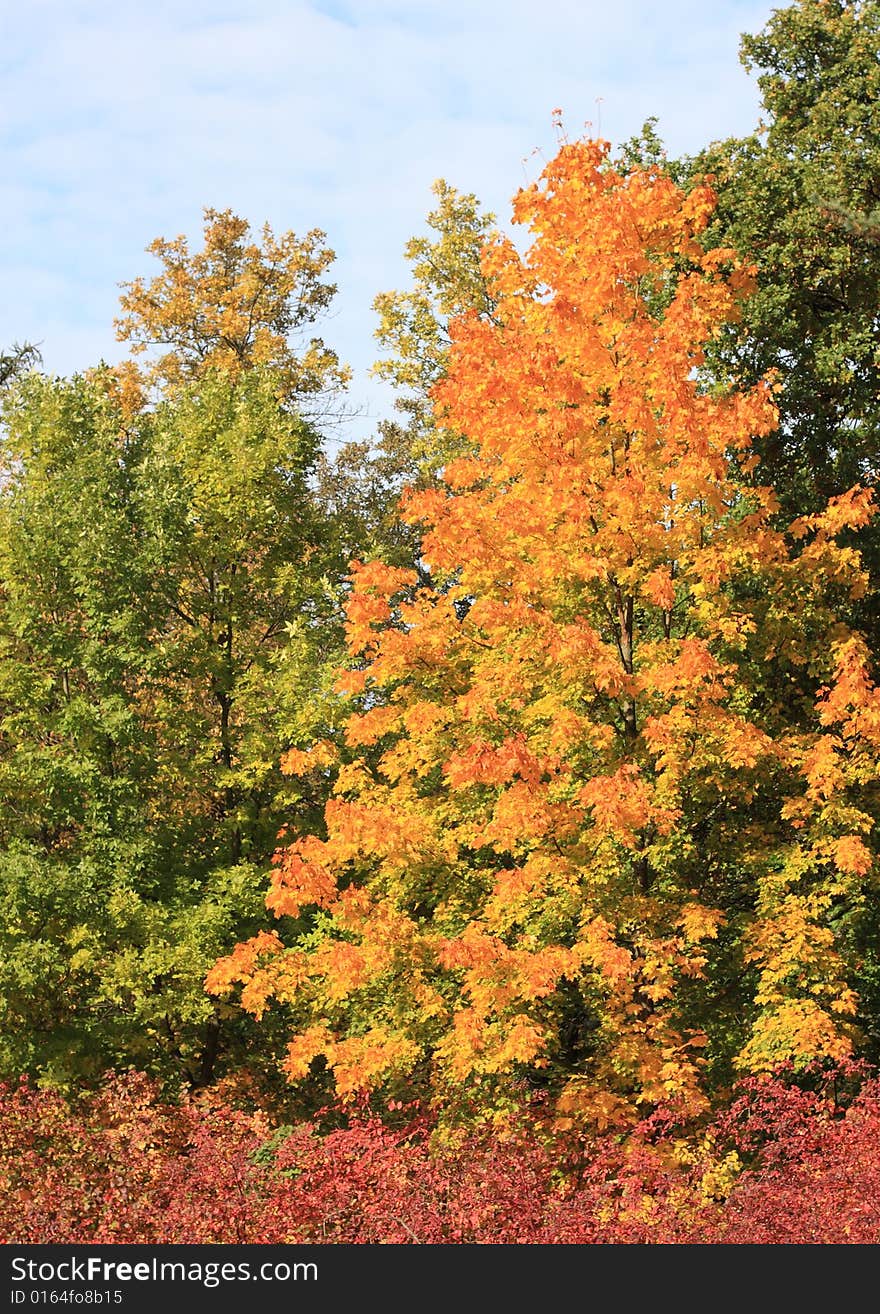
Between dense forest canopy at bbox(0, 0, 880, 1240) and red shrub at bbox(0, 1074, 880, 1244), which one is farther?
dense forest canopy at bbox(0, 0, 880, 1240)

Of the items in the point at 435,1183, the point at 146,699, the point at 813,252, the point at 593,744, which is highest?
the point at 813,252

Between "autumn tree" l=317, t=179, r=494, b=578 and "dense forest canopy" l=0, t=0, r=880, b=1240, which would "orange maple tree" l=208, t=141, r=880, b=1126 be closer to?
"dense forest canopy" l=0, t=0, r=880, b=1240

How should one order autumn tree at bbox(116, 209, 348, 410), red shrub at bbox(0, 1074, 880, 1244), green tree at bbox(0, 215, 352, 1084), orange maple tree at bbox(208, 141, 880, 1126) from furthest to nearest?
autumn tree at bbox(116, 209, 348, 410)
green tree at bbox(0, 215, 352, 1084)
orange maple tree at bbox(208, 141, 880, 1126)
red shrub at bbox(0, 1074, 880, 1244)

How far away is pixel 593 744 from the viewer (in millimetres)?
17781

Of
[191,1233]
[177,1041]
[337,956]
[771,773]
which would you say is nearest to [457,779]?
[337,956]

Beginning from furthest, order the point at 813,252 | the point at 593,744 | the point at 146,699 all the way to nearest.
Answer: the point at 146,699, the point at 813,252, the point at 593,744

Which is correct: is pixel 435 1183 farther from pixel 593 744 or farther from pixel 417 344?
pixel 417 344

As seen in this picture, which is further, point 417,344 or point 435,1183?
point 417,344

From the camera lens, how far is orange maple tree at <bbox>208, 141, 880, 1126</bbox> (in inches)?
655

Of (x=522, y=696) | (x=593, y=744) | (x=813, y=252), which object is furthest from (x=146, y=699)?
(x=813, y=252)

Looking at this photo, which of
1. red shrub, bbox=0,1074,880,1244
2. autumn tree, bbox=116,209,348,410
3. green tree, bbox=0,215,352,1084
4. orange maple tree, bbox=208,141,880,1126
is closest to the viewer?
red shrub, bbox=0,1074,880,1244

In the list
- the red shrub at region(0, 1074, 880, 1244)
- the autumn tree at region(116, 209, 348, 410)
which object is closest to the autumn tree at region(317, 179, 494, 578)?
the autumn tree at region(116, 209, 348, 410)

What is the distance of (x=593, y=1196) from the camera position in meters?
13.8

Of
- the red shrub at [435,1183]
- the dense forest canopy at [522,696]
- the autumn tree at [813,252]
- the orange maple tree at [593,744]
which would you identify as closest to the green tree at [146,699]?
the dense forest canopy at [522,696]
